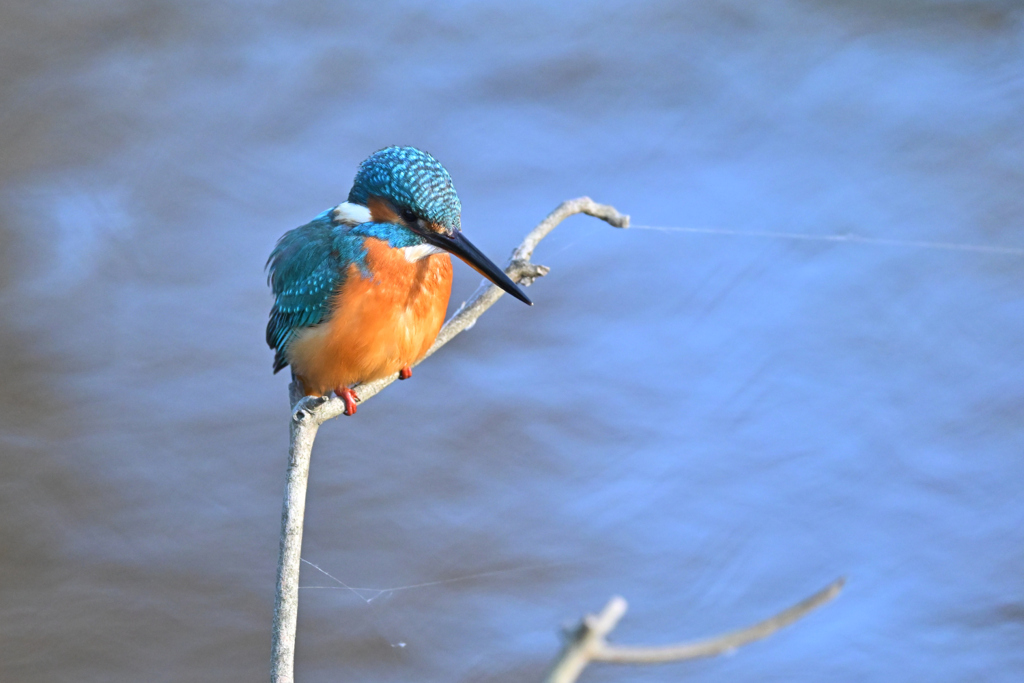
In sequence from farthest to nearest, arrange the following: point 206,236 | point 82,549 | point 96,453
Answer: point 206,236 → point 96,453 → point 82,549

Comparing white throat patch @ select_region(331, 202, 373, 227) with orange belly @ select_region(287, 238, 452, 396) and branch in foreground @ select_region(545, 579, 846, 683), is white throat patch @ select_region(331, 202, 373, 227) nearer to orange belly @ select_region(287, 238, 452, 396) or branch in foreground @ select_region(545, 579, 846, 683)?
orange belly @ select_region(287, 238, 452, 396)

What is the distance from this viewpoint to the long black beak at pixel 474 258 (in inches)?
43.6

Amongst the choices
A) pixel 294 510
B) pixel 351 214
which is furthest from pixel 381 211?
pixel 294 510

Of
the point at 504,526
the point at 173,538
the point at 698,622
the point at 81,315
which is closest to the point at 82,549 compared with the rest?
the point at 173,538

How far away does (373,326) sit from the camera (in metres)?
1.23

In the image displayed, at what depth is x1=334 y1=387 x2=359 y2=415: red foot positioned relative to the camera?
125cm

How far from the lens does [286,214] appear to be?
2840mm

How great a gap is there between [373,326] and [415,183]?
0.22 metres

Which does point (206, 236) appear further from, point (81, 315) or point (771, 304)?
point (771, 304)

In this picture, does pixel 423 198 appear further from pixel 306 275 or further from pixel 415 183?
pixel 306 275

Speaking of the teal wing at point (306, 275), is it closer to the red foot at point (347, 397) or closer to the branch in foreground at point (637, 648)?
the red foot at point (347, 397)

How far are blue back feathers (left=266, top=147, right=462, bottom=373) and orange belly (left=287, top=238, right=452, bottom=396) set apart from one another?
2cm

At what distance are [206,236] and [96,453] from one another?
736 millimetres

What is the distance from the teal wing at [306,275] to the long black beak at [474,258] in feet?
0.45
